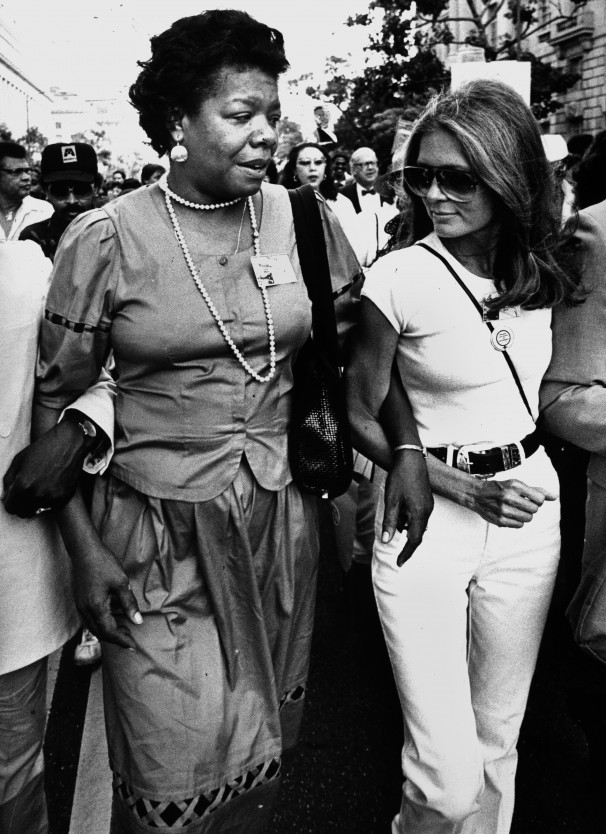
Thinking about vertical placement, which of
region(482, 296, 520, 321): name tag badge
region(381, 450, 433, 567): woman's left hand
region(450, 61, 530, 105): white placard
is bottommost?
region(381, 450, 433, 567): woman's left hand

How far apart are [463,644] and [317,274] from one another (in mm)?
967

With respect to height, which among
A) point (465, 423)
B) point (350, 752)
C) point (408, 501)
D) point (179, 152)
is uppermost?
point (179, 152)

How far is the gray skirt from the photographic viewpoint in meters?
2.30

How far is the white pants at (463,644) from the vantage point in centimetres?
242

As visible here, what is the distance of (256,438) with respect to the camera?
2416 millimetres

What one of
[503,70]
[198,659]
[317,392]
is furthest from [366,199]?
[198,659]

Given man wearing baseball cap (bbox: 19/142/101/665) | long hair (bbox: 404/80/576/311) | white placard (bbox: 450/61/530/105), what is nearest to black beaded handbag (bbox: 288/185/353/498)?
long hair (bbox: 404/80/576/311)

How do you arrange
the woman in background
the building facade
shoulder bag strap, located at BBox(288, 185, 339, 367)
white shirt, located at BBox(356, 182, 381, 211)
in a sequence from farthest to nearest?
the building facade, white shirt, located at BBox(356, 182, 381, 211), the woman in background, shoulder bag strap, located at BBox(288, 185, 339, 367)

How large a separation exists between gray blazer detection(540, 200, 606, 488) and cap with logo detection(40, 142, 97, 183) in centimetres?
377

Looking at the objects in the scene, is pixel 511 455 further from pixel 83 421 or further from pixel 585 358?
pixel 83 421

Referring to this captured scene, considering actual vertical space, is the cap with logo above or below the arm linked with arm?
above

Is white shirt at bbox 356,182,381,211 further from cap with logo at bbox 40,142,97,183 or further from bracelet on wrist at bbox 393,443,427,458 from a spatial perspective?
bracelet on wrist at bbox 393,443,427,458

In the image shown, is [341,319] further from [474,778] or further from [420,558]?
[474,778]

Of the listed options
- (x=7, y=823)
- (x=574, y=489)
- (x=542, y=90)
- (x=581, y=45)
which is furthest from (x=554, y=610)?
(x=581, y=45)
